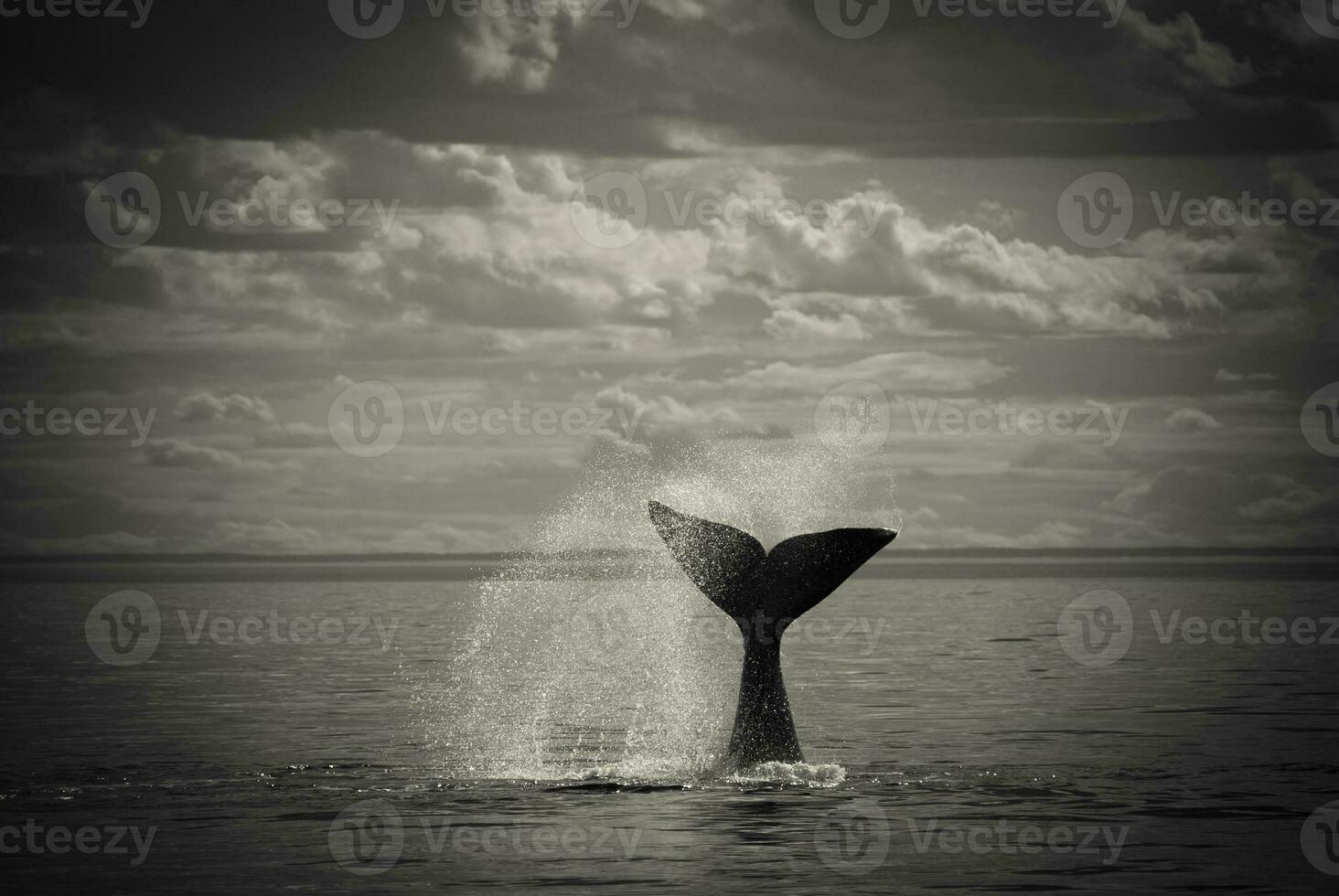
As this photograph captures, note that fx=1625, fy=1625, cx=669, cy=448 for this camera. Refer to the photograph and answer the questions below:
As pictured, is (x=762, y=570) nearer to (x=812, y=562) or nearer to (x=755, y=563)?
(x=755, y=563)

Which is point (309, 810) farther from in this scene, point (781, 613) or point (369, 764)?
point (781, 613)

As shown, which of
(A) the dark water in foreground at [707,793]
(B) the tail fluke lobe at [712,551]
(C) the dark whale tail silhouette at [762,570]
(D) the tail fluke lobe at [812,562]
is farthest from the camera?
(B) the tail fluke lobe at [712,551]

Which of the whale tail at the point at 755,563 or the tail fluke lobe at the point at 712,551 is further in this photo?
the tail fluke lobe at the point at 712,551

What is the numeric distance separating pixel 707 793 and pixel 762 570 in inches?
113

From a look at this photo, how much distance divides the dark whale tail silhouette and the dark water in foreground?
158cm

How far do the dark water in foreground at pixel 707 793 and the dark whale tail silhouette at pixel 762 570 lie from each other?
158cm

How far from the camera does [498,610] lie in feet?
281

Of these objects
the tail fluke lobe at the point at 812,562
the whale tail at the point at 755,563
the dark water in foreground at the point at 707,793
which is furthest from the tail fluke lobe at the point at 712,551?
the dark water in foreground at the point at 707,793

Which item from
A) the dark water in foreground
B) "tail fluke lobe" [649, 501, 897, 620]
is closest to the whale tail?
"tail fluke lobe" [649, 501, 897, 620]

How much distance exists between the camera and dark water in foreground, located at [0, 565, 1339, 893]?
13984mm

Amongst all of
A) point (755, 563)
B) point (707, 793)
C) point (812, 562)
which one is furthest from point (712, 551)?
point (707, 793)

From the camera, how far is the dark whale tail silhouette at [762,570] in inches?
612

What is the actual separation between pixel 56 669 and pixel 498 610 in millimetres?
46223

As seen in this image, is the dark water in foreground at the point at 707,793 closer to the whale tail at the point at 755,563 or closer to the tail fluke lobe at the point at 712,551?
the whale tail at the point at 755,563
